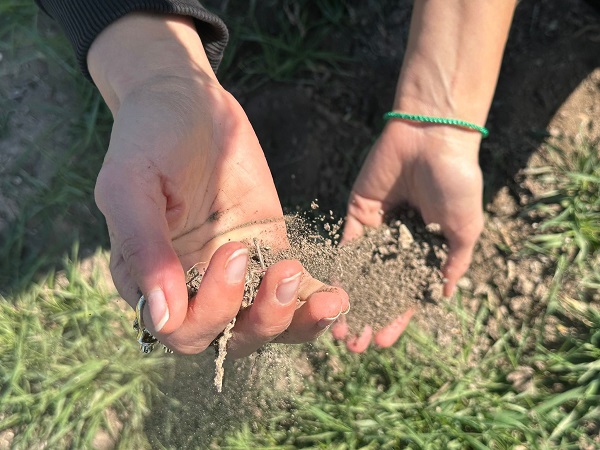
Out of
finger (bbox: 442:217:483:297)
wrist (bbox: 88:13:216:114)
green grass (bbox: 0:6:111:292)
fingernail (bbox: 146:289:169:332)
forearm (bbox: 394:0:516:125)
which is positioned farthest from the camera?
green grass (bbox: 0:6:111:292)

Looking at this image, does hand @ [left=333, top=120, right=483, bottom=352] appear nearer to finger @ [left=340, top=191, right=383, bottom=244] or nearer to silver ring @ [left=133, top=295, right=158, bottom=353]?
finger @ [left=340, top=191, right=383, bottom=244]

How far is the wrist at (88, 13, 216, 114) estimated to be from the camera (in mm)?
1356

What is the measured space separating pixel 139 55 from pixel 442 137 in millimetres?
893

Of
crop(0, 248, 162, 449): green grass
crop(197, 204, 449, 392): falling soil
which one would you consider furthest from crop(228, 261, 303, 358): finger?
crop(0, 248, 162, 449): green grass

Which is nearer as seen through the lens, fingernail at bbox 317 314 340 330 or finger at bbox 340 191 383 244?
fingernail at bbox 317 314 340 330

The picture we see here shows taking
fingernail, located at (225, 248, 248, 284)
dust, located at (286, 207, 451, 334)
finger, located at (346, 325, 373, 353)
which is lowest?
finger, located at (346, 325, 373, 353)

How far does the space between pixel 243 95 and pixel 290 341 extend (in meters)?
1.01

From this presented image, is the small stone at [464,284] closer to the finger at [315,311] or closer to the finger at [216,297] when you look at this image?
the finger at [315,311]

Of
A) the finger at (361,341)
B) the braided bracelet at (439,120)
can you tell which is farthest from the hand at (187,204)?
the braided bracelet at (439,120)

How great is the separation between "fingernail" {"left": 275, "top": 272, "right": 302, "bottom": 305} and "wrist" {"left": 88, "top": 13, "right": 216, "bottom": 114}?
617mm

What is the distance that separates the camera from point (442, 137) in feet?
5.40

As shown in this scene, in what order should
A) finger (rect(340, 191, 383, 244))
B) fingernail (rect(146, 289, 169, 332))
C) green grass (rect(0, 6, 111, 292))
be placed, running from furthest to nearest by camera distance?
1. green grass (rect(0, 6, 111, 292))
2. finger (rect(340, 191, 383, 244))
3. fingernail (rect(146, 289, 169, 332))

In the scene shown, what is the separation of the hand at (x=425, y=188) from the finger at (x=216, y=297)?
0.68 metres

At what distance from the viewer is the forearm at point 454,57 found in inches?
60.9
